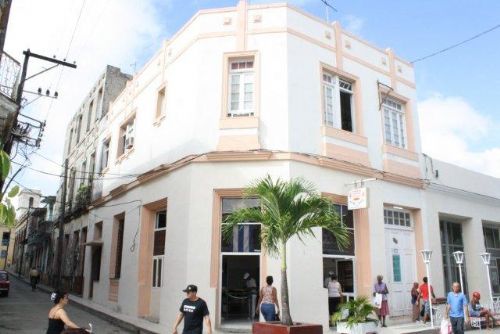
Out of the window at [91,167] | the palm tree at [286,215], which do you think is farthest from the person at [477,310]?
the window at [91,167]

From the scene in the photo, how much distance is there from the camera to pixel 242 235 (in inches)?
490

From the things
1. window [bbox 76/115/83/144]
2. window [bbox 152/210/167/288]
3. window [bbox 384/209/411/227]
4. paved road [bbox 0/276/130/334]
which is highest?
window [bbox 76/115/83/144]

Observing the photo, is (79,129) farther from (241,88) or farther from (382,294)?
(382,294)

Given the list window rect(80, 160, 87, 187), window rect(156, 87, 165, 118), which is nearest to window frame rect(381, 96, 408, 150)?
window rect(156, 87, 165, 118)

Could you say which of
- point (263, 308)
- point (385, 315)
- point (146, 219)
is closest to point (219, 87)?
point (146, 219)

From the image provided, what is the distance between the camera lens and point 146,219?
15.1 metres

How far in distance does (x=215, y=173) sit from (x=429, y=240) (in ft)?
26.4

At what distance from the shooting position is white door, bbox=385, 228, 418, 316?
14.1 m

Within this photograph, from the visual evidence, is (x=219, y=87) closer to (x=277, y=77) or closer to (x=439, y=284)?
(x=277, y=77)

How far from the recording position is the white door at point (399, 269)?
46.4ft

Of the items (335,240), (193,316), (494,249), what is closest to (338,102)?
(335,240)

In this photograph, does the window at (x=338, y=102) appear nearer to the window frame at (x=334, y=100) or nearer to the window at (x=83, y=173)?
the window frame at (x=334, y=100)

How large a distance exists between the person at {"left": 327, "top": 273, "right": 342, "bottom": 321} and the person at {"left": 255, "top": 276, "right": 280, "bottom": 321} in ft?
7.98

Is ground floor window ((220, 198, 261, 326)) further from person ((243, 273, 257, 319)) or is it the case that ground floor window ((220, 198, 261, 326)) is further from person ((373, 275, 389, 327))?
person ((373, 275, 389, 327))
